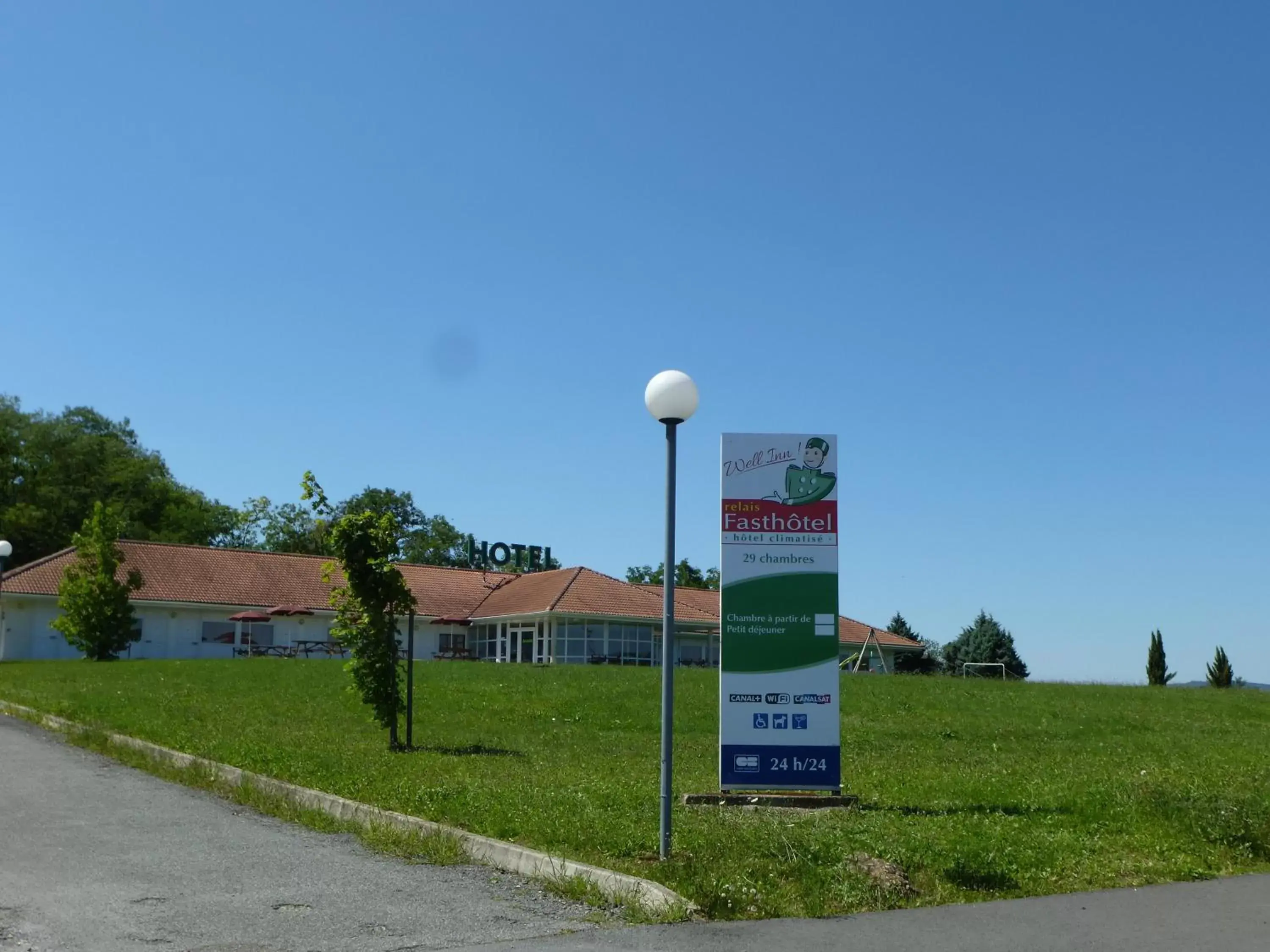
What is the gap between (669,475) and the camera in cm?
925

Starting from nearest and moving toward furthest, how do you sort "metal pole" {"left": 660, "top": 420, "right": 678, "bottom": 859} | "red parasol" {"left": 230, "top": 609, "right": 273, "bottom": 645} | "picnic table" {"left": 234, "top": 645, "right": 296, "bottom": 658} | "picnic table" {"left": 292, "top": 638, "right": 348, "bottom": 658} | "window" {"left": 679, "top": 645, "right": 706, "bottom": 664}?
"metal pole" {"left": 660, "top": 420, "right": 678, "bottom": 859}
"picnic table" {"left": 292, "top": 638, "right": 348, "bottom": 658}
"picnic table" {"left": 234, "top": 645, "right": 296, "bottom": 658}
"red parasol" {"left": 230, "top": 609, "right": 273, "bottom": 645}
"window" {"left": 679, "top": 645, "right": 706, "bottom": 664}

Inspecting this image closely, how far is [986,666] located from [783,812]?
47401 millimetres

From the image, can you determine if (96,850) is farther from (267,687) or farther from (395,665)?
(267,687)

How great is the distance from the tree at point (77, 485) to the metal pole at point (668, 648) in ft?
226

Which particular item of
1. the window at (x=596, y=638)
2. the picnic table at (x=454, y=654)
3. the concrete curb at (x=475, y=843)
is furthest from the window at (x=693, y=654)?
the concrete curb at (x=475, y=843)

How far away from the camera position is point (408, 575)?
6078 centimetres

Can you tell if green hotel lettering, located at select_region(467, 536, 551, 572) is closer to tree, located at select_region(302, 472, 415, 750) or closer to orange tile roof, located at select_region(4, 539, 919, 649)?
orange tile roof, located at select_region(4, 539, 919, 649)

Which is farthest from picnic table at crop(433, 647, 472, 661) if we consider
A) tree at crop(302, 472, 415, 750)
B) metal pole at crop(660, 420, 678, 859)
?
metal pole at crop(660, 420, 678, 859)

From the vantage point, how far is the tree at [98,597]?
42.1m

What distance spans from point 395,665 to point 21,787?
5572 millimetres

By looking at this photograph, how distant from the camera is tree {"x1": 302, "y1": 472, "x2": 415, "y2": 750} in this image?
17219mm

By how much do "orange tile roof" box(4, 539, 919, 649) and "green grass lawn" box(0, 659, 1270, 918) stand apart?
22.0 m

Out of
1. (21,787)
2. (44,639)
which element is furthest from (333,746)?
(44,639)

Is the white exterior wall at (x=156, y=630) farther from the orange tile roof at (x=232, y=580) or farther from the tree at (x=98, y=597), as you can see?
the tree at (x=98, y=597)
